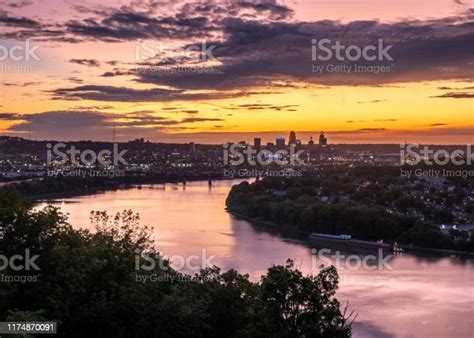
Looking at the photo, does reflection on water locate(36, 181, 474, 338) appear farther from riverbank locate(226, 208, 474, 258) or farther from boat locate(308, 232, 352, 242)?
boat locate(308, 232, 352, 242)

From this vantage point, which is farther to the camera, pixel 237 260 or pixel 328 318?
pixel 237 260

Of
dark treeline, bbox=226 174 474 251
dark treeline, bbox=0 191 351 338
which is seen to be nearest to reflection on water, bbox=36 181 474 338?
dark treeline, bbox=226 174 474 251

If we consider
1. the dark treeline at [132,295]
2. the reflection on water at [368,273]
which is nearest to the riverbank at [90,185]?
the reflection on water at [368,273]

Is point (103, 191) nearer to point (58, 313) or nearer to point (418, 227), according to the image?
point (418, 227)

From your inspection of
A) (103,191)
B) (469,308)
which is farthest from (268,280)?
(103,191)

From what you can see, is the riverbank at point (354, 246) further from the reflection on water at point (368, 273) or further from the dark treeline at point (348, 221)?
the reflection on water at point (368, 273)

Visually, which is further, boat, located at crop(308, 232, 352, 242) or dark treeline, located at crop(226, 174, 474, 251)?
boat, located at crop(308, 232, 352, 242)

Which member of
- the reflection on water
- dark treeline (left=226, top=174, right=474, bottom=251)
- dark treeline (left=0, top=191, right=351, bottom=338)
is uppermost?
dark treeline (left=0, top=191, right=351, bottom=338)
